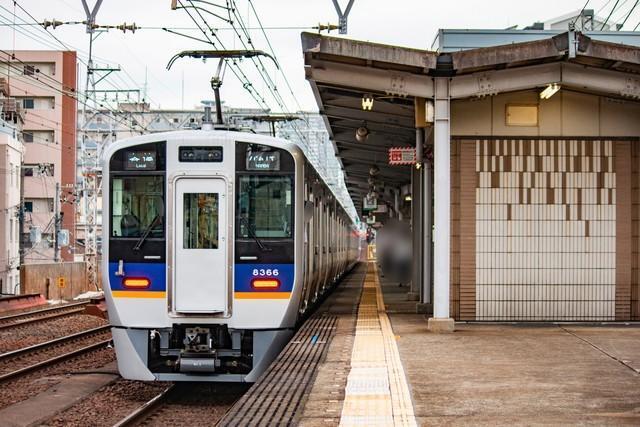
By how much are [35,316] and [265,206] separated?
12.4 meters

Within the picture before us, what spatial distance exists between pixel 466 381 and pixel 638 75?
567 cm

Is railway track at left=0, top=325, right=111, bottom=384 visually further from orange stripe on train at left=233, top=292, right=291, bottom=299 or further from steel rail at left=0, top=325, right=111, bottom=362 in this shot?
orange stripe on train at left=233, top=292, right=291, bottom=299

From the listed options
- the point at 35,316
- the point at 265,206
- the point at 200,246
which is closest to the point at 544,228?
the point at 265,206

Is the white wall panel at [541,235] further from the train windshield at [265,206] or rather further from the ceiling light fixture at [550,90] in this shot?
the train windshield at [265,206]

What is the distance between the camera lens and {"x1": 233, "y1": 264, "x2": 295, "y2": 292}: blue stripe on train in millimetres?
8945

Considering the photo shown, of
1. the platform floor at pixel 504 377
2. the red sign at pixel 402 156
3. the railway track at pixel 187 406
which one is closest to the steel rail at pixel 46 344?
the railway track at pixel 187 406

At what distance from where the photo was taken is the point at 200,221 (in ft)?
29.7

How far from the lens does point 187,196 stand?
29.7 feet

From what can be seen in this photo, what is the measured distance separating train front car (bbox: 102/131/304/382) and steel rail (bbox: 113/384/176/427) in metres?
0.29

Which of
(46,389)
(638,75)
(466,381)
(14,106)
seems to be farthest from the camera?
(14,106)

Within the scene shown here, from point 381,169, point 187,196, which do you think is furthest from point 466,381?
point 381,169

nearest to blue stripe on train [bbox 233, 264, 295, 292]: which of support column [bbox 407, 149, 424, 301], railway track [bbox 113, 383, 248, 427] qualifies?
railway track [bbox 113, 383, 248, 427]

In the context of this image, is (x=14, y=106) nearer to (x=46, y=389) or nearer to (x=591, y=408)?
(x=46, y=389)

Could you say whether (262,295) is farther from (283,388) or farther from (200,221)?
(283,388)
